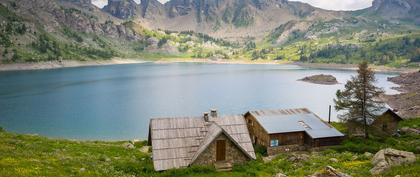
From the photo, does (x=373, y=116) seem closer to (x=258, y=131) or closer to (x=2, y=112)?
(x=258, y=131)

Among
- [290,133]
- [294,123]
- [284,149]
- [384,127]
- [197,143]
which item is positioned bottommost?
[284,149]

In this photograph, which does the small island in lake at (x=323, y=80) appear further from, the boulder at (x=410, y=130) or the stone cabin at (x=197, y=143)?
the stone cabin at (x=197, y=143)

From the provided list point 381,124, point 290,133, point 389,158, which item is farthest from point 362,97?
point 389,158

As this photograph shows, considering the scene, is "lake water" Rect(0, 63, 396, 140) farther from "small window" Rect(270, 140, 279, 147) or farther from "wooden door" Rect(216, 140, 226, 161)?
"wooden door" Rect(216, 140, 226, 161)

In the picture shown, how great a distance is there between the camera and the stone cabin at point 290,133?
51.6 metres

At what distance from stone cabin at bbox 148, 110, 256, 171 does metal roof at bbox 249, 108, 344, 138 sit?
15131 mm

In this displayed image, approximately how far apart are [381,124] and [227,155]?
35977mm

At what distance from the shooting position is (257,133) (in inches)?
2183

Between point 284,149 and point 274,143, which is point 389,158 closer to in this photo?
point 284,149

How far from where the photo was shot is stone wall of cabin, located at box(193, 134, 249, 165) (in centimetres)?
3522

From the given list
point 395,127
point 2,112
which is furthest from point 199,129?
point 2,112

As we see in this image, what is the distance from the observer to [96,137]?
253 ft

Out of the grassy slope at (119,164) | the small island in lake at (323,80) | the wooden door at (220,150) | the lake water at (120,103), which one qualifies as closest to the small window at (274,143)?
the grassy slope at (119,164)

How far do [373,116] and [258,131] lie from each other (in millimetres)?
17690
